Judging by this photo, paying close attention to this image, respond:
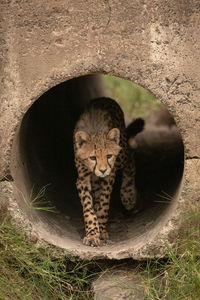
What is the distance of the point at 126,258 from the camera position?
Result: 193 inches

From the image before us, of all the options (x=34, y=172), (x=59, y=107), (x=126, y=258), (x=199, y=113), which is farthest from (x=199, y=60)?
(x=59, y=107)

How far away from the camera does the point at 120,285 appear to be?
15.2 ft

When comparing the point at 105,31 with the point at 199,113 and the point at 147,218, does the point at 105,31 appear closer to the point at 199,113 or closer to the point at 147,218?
the point at 199,113

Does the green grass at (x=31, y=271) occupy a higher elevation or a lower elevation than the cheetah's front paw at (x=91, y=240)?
higher

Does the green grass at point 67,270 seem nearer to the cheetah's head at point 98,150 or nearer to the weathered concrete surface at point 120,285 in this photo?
the weathered concrete surface at point 120,285

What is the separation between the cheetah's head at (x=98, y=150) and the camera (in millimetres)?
5316

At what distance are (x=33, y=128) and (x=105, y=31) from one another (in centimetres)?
246

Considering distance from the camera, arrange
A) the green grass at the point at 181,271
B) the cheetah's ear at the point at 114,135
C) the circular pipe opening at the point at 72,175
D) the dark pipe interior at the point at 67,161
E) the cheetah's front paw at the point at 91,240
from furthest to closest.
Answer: the dark pipe interior at the point at 67,161 < the cheetah's ear at the point at 114,135 < the cheetah's front paw at the point at 91,240 < the circular pipe opening at the point at 72,175 < the green grass at the point at 181,271

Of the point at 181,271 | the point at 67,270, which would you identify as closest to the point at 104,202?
the point at 67,270

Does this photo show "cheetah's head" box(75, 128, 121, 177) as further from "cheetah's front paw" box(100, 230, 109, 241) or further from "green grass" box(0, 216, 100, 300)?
"green grass" box(0, 216, 100, 300)

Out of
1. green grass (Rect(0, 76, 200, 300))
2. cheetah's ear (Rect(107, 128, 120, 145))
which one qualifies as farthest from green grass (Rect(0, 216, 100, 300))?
cheetah's ear (Rect(107, 128, 120, 145))

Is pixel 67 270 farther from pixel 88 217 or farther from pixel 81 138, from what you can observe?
pixel 81 138

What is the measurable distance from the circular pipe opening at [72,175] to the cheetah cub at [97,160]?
0.22 metres

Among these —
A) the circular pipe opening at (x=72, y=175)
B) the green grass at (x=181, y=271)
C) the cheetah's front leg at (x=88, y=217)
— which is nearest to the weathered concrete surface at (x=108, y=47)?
the green grass at (x=181, y=271)
